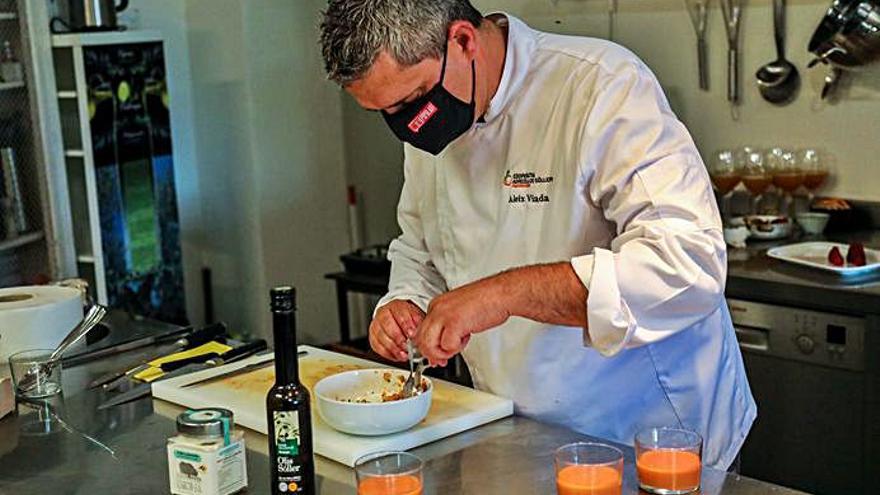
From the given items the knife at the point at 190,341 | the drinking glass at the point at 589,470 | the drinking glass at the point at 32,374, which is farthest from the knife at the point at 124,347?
the drinking glass at the point at 589,470

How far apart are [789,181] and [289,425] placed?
2225mm

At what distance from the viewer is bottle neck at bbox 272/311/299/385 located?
4.50 feet

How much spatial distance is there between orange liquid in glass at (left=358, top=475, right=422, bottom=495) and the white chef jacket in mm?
339

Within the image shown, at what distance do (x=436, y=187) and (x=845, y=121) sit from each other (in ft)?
5.58

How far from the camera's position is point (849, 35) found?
3133 mm

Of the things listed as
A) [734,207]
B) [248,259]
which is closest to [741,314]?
[734,207]

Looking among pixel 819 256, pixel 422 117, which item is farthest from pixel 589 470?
pixel 819 256

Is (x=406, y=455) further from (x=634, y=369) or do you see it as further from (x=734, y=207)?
(x=734, y=207)

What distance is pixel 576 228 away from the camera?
1.83 meters

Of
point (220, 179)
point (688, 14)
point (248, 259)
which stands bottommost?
point (248, 259)

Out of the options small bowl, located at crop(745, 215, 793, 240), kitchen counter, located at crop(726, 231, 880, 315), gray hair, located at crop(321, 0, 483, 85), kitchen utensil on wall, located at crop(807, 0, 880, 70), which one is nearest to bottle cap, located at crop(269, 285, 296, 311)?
gray hair, located at crop(321, 0, 483, 85)

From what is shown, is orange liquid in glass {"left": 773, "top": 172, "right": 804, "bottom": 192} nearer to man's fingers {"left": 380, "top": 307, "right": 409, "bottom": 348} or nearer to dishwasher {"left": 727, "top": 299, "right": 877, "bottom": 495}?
dishwasher {"left": 727, "top": 299, "right": 877, "bottom": 495}

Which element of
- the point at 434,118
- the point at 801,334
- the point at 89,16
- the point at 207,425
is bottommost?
the point at 801,334

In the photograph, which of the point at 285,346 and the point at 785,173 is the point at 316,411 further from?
the point at 785,173
